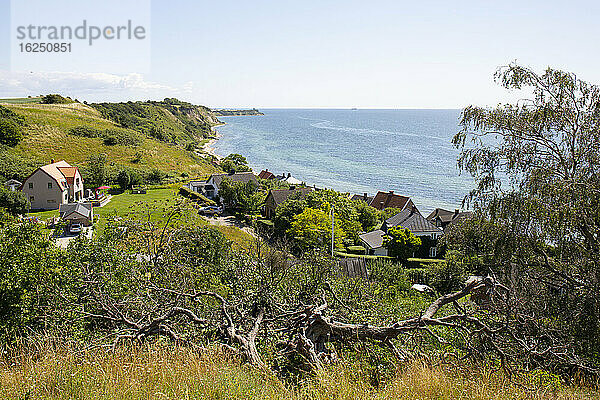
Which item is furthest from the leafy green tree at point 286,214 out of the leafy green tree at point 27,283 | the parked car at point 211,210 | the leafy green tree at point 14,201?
the leafy green tree at point 27,283

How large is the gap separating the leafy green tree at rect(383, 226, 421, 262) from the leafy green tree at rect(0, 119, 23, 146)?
55.5 meters

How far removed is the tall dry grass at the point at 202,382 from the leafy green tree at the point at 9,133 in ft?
216

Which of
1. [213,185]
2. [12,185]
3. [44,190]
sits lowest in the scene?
[44,190]

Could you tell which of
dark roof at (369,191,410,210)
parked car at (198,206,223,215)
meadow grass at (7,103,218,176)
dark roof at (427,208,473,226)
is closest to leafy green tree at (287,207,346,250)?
dark roof at (427,208,473,226)

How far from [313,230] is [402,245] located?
663 cm

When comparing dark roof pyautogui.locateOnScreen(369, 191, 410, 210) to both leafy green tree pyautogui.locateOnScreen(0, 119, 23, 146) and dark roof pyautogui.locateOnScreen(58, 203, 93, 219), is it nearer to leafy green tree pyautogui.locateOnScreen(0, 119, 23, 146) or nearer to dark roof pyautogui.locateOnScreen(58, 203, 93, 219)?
dark roof pyautogui.locateOnScreen(58, 203, 93, 219)

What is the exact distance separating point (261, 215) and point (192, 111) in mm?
154896

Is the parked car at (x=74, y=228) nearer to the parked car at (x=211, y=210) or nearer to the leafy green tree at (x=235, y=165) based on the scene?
the parked car at (x=211, y=210)

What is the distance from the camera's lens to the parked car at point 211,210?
4487 cm

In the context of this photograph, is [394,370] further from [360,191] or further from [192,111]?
[192,111]

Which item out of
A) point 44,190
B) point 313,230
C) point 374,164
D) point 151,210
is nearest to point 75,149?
point 44,190

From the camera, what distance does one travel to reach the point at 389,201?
4650cm

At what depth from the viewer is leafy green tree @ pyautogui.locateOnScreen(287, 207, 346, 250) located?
31891 millimetres

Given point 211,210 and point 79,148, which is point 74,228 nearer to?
point 211,210
